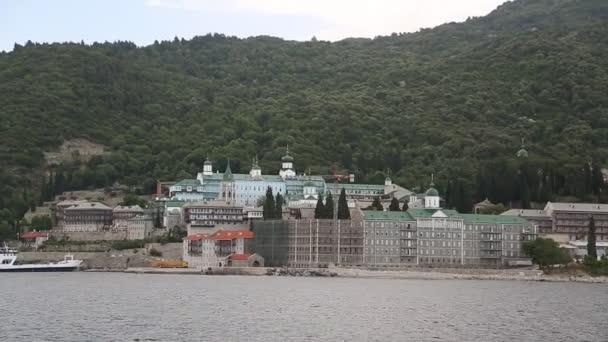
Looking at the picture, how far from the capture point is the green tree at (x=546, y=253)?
133500 mm

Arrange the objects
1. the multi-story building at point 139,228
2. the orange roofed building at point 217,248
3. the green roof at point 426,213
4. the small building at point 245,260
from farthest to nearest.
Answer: the multi-story building at point 139,228 < the orange roofed building at point 217,248 < the small building at point 245,260 < the green roof at point 426,213

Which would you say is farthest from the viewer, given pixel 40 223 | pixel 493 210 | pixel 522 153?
pixel 522 153

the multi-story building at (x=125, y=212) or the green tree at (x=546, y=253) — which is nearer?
the green tree at (x=546, y=253)

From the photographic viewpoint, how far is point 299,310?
285 ft

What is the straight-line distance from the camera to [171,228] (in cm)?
16062

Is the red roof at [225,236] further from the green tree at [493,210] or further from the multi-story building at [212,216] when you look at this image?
the green tree at [493,210]

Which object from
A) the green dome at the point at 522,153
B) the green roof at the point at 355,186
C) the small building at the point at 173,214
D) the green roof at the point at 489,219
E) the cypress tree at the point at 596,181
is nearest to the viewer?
the green roof at the point at 489,219

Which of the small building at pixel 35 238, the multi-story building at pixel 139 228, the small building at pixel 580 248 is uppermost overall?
the multi-story building at pixel 139 228

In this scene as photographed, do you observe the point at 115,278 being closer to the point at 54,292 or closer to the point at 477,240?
the point at 54,292

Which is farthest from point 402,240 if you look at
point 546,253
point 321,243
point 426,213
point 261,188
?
point 261,188

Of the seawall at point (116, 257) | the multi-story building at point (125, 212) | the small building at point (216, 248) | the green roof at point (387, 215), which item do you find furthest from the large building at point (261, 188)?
the green roof at point (387, 215)

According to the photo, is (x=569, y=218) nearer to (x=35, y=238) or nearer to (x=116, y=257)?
(x=116, y=257)

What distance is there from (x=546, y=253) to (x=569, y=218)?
847 inches

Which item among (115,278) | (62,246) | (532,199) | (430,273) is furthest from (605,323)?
(62,246)
